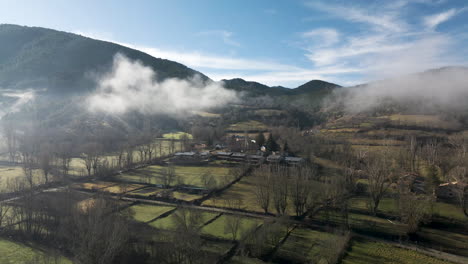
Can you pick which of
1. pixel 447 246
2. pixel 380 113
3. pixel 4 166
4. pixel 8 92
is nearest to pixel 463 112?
pixel 380 113

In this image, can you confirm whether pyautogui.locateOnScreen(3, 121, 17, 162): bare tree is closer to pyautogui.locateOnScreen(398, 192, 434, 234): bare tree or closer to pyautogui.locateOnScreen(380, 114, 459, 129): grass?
pyautogui.locateOnScreen(398, 192, 434, 234): bare tree

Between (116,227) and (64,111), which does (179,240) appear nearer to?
(116,227)

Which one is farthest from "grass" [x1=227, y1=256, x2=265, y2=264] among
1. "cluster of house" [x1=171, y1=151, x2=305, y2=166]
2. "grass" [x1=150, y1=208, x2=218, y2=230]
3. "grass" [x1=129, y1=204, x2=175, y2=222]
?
"cluster of house" [x1=171, y1=151, x2=305, y2=166]

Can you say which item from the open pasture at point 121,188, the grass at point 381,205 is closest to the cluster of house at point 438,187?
the grass at point 381,205

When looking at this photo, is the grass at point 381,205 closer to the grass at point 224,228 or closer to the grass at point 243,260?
the grass at point 224,228

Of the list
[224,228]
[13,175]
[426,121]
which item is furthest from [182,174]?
[426,121]

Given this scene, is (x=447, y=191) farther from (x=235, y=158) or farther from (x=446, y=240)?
(x=235, y=158)
